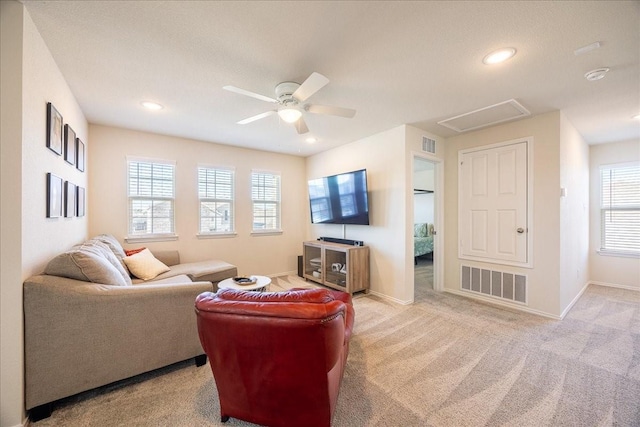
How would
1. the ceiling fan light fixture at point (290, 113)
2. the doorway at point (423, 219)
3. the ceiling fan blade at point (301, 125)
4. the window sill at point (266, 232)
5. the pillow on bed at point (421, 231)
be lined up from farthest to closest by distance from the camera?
the pillow on bed at point (421, 231)
the doorway at point (423, 219)
the window sill at point (266, 232)
the ceiling fan blade at point (301, 125)
the ceiling fan light fixture at point (290, 113)

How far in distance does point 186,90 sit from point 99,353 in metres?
2.34

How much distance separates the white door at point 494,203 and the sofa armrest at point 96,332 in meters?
3.73

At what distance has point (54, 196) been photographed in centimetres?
200

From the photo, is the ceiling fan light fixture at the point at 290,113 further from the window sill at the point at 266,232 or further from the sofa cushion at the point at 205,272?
the window sill at the point at 266,232

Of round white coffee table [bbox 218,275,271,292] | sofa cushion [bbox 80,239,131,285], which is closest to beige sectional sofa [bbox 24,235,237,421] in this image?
sofa cushion [bbox 80,239,131,285]

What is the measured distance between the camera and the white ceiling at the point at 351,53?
157 centimetres

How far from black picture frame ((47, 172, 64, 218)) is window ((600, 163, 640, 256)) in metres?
7.43

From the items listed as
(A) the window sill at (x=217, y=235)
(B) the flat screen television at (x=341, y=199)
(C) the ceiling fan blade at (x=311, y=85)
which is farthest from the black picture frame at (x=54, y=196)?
(B) the flat screen television at (x=341, y=199)

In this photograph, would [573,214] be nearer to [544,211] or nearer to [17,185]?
[544,211]

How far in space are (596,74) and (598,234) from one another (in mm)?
3840

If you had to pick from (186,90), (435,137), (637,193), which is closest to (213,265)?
(186,90)

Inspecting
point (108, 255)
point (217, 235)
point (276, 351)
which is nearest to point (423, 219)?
point (217, 235)

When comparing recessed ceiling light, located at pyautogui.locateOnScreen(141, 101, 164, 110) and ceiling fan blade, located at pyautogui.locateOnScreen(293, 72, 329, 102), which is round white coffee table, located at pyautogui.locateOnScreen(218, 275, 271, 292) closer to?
ceiling fan blade, located at pyautogui.locateOnScreen(293, 72, 329, 102)

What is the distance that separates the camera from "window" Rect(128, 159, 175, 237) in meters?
3.84
